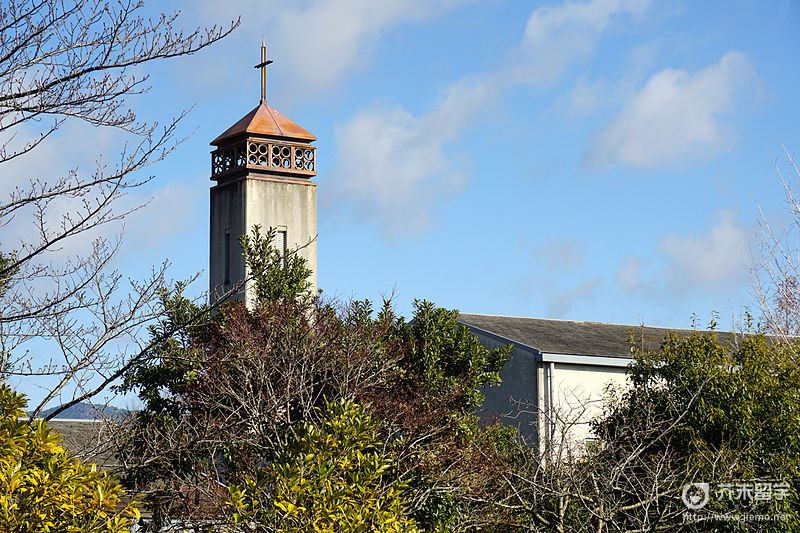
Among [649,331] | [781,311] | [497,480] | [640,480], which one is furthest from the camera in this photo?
[649,331]

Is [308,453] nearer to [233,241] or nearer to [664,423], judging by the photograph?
[664,423]

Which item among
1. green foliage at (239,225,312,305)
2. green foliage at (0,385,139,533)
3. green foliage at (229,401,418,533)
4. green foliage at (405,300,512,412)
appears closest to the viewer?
green foliage at (0,385,139,533)

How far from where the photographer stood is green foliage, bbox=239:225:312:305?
15.0 m

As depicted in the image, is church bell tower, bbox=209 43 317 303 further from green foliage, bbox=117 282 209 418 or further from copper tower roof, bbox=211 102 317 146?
green foliage, bbox=117 282 209 418

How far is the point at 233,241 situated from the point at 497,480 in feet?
31.2

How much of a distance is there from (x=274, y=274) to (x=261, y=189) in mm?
5751

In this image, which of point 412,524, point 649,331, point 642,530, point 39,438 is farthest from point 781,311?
point 39,438

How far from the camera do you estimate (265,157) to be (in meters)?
20.8

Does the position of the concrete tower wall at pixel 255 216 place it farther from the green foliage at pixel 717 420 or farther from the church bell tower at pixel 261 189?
the green foliage at pixel 717 420

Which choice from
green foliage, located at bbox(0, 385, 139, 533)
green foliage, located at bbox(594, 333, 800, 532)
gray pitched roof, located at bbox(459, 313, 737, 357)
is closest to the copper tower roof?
gray pitched roof, located at bbox(459, 313, 737, 357)

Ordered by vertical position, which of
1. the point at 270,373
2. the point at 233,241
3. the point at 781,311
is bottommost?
the point at 270,373

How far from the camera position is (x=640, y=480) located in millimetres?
12125

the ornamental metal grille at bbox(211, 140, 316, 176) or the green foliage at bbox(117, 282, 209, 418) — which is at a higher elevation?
the ornamental metal grille at bbox(211, 140, 316, 176)

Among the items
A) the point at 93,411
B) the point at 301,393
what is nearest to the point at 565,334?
the point at 301,393
